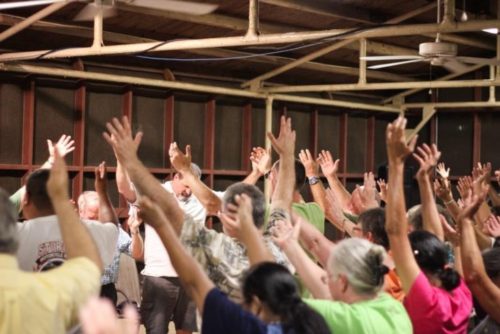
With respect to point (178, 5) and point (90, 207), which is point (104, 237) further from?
point (178, 5)

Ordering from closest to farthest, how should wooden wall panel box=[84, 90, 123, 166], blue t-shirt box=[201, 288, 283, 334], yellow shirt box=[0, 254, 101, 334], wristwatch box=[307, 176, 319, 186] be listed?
yellow shirt box=[0, 254, 101, 334] < blue t-shirt box=[201, 288, 283, 334] < wristwatch box=[307, 176, 319, 186] < wooden wall panel box=[84, 90, 123, 166]

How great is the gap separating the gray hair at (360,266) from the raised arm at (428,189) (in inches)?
41.8

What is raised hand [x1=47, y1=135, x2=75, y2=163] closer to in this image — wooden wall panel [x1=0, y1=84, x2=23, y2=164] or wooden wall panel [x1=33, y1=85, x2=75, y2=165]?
wooden wall panel [x1=0, y1=84, x2=23, y2=164]

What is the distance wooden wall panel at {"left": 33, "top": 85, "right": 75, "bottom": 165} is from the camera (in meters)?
9.63

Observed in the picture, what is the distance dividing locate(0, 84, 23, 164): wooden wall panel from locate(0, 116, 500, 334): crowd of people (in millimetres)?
4605

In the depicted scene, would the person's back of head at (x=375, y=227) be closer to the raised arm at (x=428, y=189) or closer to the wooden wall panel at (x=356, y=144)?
the raised arm at (x=428, y=189)

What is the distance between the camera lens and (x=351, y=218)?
5.89m

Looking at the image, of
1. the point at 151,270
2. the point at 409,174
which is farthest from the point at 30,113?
the point at 409,174

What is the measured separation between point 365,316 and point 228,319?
56 centimetres

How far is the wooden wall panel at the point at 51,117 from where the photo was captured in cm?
963

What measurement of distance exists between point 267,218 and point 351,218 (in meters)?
1.94

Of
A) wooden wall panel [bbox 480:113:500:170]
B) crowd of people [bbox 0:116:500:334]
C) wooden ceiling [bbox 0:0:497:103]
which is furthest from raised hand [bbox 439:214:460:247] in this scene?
wooden wall panel [bbox 480:113:500:170]

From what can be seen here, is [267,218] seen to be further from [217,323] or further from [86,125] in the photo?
[86,125]

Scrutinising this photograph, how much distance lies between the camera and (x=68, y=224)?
109 inches
